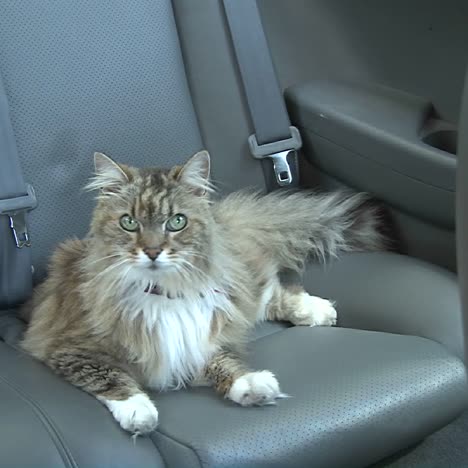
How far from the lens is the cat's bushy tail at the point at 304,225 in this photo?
5.84 feet

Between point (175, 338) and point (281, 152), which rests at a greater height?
point (281, 152)

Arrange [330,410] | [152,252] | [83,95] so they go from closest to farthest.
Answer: [330,410] → [152,252] → [83,95]

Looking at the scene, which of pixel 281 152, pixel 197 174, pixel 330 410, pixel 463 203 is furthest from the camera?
pixel 281 152

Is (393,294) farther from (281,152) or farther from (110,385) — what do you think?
(110,385)

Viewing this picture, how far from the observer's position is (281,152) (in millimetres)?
1844

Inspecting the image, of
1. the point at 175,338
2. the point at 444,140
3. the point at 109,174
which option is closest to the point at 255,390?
the point at 175,338

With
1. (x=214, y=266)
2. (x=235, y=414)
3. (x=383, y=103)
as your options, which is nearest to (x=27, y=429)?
(x=235, y=414)

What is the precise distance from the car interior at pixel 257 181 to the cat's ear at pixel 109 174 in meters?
0.19

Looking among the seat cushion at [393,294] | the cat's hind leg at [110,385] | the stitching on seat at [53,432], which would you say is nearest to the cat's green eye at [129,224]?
the cat's hind leg at [110,385]

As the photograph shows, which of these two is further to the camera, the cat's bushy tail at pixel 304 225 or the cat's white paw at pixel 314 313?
the cat's bushy tail at pixel 304 225

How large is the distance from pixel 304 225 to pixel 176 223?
17.6 inches

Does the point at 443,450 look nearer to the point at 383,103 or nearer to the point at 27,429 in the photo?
the point at 383,103

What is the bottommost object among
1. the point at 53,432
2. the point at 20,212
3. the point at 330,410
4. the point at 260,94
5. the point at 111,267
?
the point at 330,410

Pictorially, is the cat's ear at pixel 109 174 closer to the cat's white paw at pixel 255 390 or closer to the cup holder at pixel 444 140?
the cat's white paw at pixel 255 390
